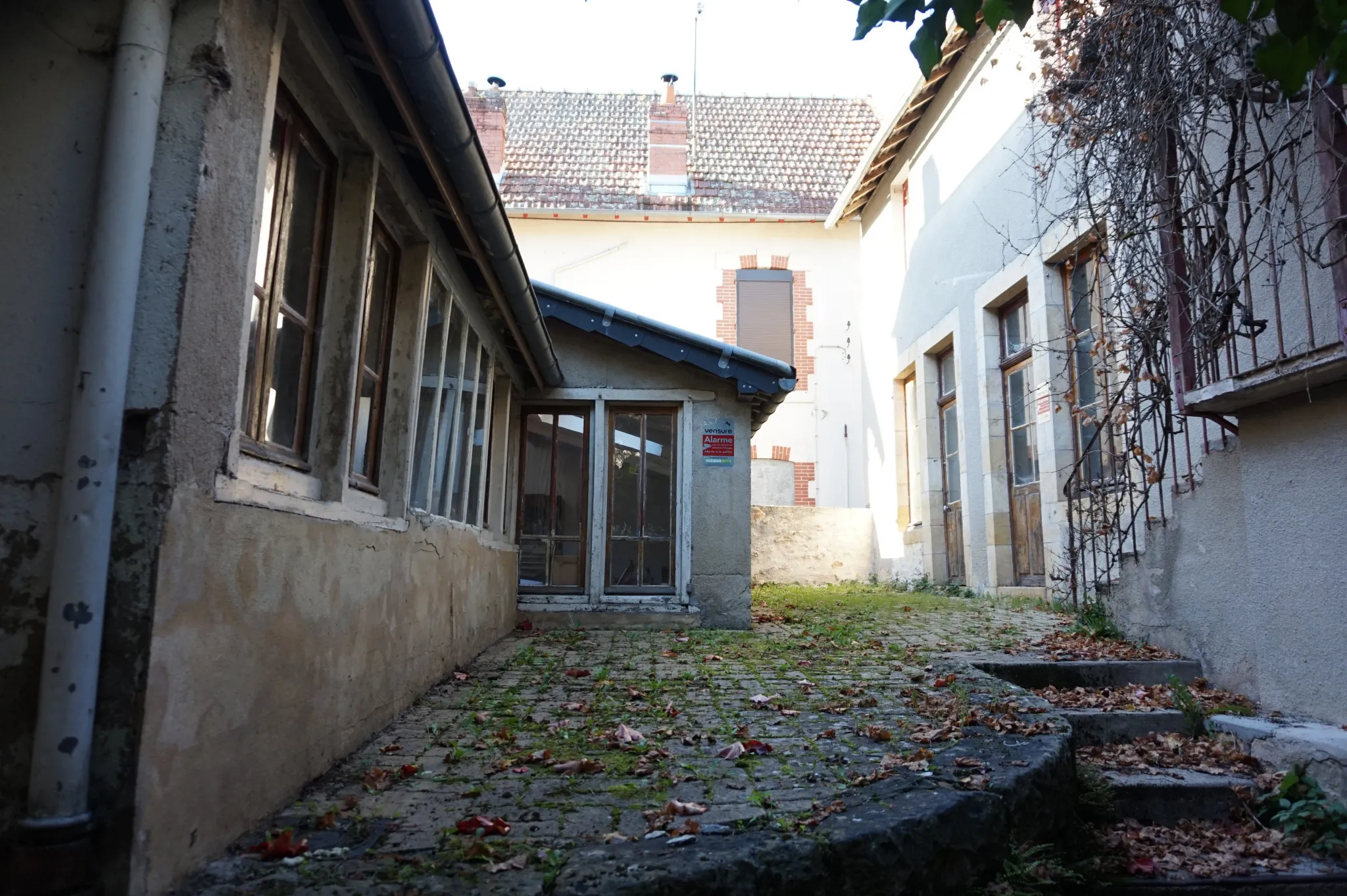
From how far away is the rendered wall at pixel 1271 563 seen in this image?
3846 mm

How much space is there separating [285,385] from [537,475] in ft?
17.9

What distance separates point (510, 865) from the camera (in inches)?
89.7

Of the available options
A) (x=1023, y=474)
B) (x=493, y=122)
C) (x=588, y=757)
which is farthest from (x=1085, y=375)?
(x=493, y=122)

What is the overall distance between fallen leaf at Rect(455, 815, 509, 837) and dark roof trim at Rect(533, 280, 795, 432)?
574 centimetres

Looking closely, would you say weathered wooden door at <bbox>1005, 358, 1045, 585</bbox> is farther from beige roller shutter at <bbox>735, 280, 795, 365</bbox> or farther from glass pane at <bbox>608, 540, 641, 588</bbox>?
beige roller shutter at <bbox>735, 280, 795, 365</bbox>

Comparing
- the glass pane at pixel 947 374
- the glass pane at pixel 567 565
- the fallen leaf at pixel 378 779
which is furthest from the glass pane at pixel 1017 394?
the fallen leaf at pixel 378 779

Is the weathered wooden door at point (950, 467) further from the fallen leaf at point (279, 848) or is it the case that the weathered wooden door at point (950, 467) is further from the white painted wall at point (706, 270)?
the fallen leaf at point (279, 848)

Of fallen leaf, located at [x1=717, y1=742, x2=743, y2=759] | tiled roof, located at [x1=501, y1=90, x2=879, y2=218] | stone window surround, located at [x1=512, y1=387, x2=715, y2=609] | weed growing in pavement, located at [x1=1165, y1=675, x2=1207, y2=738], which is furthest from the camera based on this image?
tiled roof, located at [x1=501, y1=90, x2=879, y2=218]

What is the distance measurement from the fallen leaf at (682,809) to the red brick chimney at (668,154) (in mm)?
16613

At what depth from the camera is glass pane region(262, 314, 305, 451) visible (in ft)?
9.61

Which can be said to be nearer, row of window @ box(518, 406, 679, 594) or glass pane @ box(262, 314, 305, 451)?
glass pane @ box(262, 314, 305, 451)

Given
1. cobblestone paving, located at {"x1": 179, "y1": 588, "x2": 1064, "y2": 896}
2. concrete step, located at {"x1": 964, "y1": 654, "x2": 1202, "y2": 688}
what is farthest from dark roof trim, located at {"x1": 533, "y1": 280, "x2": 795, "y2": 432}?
concrete step, located at {"x1": 964, "y1": 654, "x2": 1202, "y2": 688}

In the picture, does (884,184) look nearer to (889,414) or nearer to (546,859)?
(889,414)

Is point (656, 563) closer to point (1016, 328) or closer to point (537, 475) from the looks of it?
point (537, 475)
